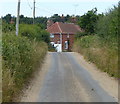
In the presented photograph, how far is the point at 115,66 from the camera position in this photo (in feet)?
50.2

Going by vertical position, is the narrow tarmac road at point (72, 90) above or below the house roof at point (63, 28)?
below

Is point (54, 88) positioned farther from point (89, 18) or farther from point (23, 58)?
point (89, 18)

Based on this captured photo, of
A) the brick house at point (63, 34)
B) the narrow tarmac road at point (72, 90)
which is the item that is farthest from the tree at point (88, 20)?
the narrow tarmac road at point (72, 90)

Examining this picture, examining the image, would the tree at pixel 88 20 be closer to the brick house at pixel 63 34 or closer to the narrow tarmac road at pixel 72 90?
the brick house at pixel 63 34

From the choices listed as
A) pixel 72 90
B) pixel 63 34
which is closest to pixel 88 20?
pixel 63 34

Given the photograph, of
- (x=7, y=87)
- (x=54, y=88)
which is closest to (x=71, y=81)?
(x=54, y=88)

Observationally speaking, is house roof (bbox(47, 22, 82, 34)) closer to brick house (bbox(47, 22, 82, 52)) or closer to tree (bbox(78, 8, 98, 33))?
brick house (bbox(47, 22, 82, 52))

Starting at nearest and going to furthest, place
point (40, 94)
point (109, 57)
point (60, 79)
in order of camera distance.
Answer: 1. point (40, 94)
2. point (60, 79)
3. point (109, 57)

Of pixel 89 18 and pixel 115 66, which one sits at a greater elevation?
pixel 89 18

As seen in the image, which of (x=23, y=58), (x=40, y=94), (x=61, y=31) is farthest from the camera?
(x=61, y=31)

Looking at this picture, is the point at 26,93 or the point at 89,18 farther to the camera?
the point at 89,18

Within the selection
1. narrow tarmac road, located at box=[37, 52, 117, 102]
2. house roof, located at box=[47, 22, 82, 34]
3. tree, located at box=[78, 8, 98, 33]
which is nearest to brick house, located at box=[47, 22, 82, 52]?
house roof, located at box=[47, 22, 82, 34]

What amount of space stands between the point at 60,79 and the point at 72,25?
60345mm

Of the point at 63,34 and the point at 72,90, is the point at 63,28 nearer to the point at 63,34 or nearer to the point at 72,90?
the point at 63,34
